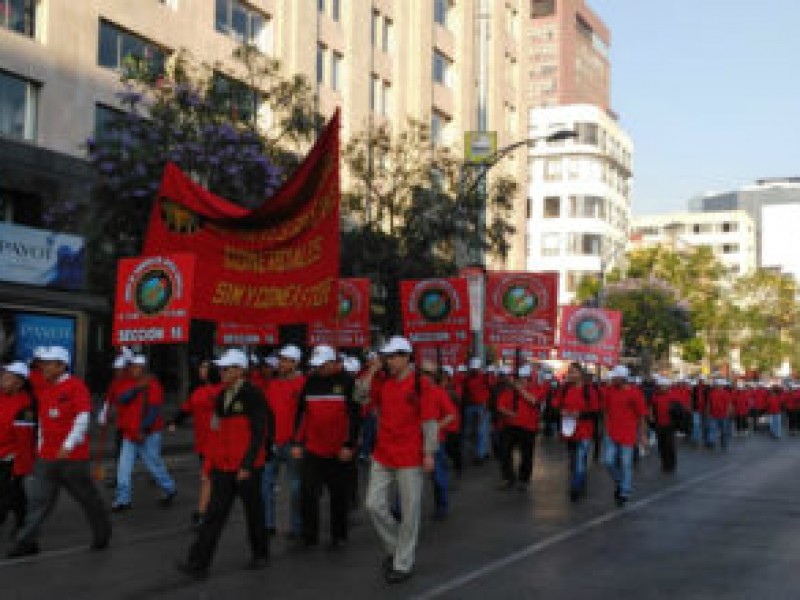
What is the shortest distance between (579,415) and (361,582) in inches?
229

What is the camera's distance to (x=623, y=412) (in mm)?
12797

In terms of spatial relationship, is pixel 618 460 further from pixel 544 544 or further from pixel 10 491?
pixel 10 491

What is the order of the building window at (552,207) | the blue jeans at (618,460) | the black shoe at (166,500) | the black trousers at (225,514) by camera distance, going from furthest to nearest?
the building window at (552,207) → the blue jeans at (618,460) → the black shoe at (166,500) → the black trousers at (225,514)

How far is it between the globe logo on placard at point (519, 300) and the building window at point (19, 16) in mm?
12500

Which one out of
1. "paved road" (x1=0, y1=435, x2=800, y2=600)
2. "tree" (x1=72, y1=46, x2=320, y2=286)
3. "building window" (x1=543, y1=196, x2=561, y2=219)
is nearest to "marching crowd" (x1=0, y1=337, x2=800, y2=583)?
"paved road" (x1=0, y1=435, x2=800, y2=600)

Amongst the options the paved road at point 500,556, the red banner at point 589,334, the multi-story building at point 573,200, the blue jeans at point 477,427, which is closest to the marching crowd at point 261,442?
the paved road at point 500,556

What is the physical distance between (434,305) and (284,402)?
1012 centimetres

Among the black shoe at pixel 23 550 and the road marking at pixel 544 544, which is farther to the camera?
the black shoe at pixel 23 550

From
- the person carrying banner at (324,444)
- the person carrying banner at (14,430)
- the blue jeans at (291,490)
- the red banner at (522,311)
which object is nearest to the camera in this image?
the person carrying banner at (14,430)

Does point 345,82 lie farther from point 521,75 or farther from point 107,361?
point 521,75

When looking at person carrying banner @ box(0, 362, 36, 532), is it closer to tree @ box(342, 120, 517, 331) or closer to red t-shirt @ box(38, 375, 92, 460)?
red t-shirt @ box(38, 375, 92, 460)

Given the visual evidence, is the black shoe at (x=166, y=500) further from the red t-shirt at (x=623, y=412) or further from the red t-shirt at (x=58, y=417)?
the red t-shirt at (x=623, y=412)

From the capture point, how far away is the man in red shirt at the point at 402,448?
26.0ft

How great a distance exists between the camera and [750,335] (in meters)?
82.3
